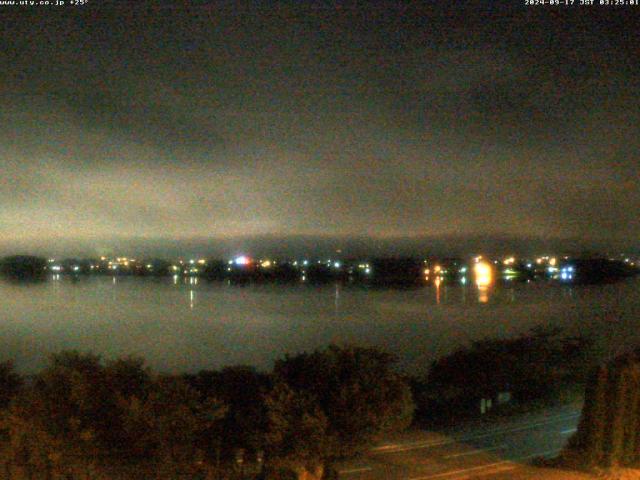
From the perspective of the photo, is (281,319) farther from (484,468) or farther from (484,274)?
(484,468)

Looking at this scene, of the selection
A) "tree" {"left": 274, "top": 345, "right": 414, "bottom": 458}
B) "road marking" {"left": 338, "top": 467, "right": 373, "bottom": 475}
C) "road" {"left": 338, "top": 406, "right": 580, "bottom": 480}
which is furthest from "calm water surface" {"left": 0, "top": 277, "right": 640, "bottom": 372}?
"tree" {"left": 274, "top": 345, "right": 414, "bottom": 458}

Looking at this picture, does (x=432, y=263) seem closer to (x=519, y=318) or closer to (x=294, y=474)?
(x=519, y=318)

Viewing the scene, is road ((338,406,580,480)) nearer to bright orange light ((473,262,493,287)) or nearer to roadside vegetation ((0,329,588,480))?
roadside vegetation ((0,329,588,480))

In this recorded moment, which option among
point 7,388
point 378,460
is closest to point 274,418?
point 7,388

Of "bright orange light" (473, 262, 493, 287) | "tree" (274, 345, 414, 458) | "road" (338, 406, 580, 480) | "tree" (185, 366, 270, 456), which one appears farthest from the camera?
"bright orange light" (473, 262, 493, 287)

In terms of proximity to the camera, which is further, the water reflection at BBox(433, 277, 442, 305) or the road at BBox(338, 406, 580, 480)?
the water reflection at BBox(433, 277, 442, 305)

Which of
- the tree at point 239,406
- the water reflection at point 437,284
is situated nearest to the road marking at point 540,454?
the tree at point 239,406

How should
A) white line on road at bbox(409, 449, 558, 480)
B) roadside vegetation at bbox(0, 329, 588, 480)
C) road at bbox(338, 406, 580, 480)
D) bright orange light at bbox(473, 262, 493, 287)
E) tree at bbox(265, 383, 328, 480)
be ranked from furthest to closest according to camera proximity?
bright orange light at bbox(473, 262, 493, 287) < road at bbox(338, 406, 580, 480) < white line on road at bbox(409, 449, 558, 480) < tree at bbox(265, 383, 328, 480) < roadside vegetation at bbox(0, 329, 588, 480)
